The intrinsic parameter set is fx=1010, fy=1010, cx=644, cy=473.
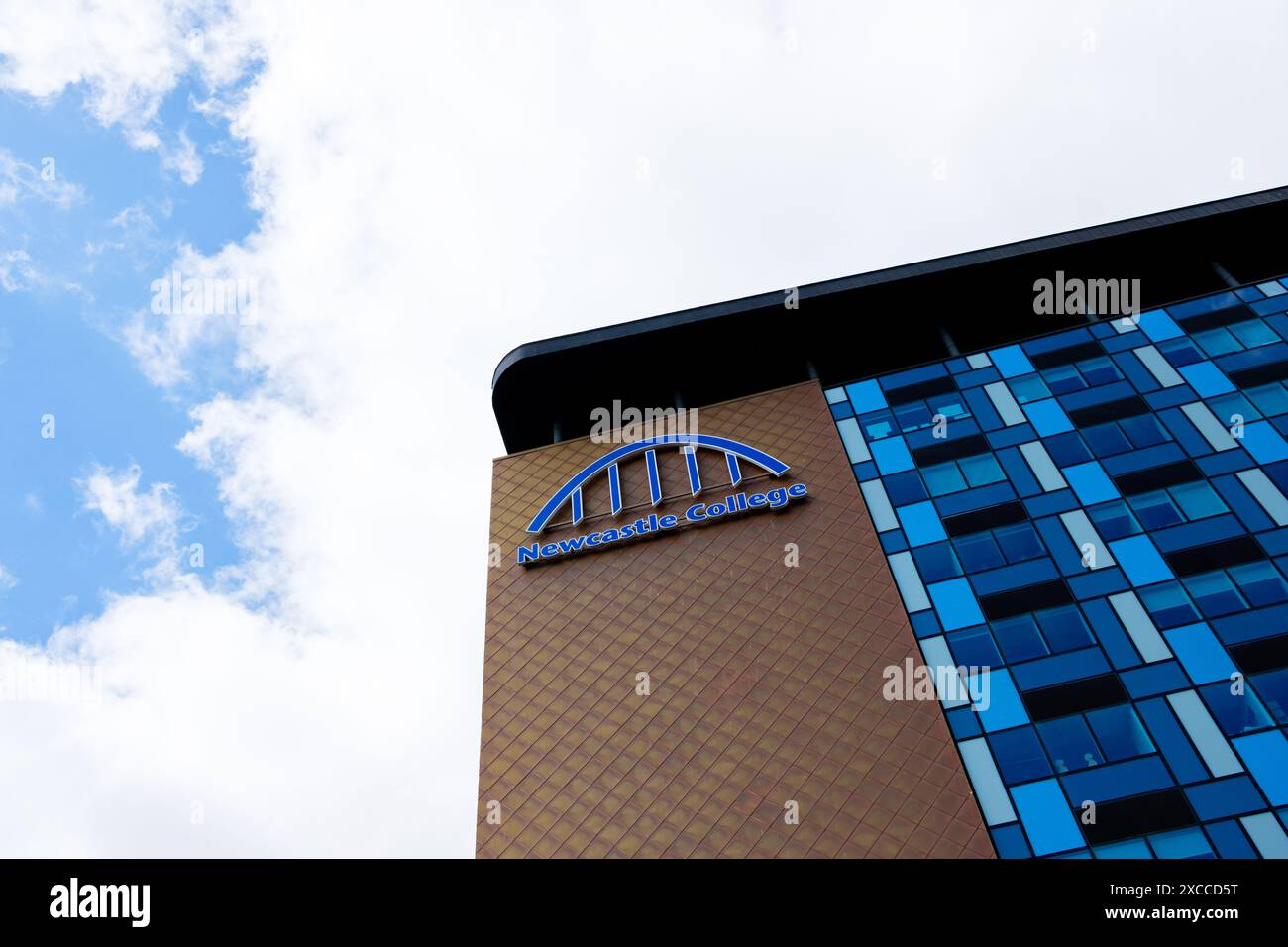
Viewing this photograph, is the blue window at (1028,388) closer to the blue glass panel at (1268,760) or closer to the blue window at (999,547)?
the blue window at (999,547)

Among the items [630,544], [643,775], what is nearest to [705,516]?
[630,544]

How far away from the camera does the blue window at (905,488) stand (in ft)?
121

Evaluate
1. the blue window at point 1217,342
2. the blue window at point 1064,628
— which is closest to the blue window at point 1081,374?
the blue window at point 1217,342

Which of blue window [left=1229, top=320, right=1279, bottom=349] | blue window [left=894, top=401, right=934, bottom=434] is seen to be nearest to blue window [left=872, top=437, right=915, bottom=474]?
blue window [left=894, top=401, right=934, bottom=434]

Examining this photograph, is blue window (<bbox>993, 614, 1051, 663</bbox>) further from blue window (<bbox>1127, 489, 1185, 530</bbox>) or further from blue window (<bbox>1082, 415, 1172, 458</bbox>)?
blue window (<bbox>1082, 415, 1172, 458</bbox>)

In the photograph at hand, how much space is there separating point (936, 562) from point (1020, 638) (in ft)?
13.6

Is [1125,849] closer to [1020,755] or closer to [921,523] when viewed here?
[1020,755]

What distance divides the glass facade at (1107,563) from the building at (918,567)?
0.10m

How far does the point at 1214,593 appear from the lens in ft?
99.3

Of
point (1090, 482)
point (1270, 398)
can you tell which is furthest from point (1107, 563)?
point (1270, 398)

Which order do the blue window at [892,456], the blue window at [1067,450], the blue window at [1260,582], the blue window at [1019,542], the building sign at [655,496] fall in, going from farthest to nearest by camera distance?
1. the building sign at [655,496]
2. the blue window at [892,456]
3. the blue window at [1067,450]
4. the blue window at [1019,542]
5. the blue window at [1260,582]

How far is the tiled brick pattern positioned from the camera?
28.2 metres

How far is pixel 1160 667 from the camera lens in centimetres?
2898
